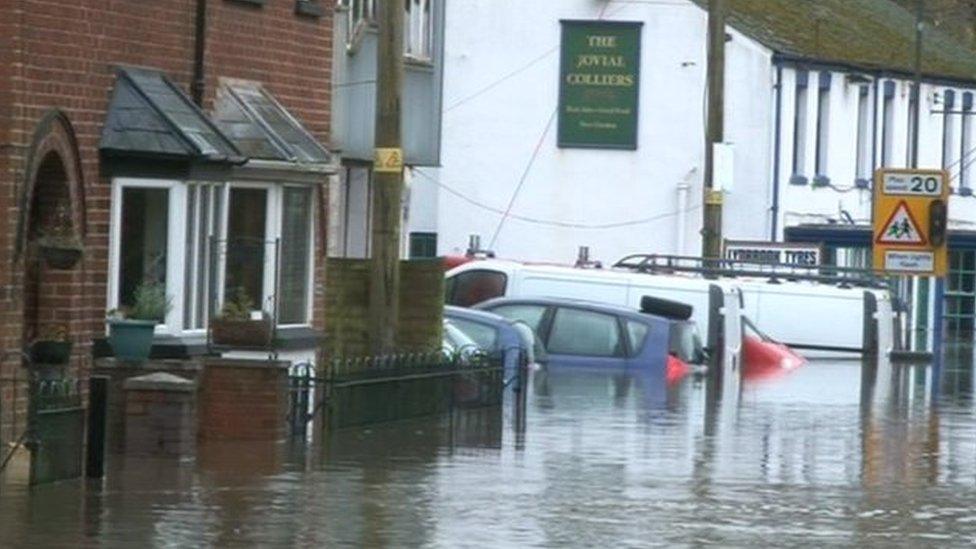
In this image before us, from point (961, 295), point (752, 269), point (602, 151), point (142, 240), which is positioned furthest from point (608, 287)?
point (961, 295)

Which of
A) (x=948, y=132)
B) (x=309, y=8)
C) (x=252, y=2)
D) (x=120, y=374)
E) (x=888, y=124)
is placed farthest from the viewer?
(x=948, y=132)

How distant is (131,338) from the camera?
71.6ft

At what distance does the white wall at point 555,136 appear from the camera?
5375cm

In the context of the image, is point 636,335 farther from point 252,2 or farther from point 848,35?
point 848,35

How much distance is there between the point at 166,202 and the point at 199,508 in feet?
21.4

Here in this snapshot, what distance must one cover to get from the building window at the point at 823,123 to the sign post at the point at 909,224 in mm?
21489

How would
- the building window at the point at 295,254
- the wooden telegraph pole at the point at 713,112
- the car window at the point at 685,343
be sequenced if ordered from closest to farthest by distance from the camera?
the building window at the point at 295,254 → the car window at the point at 685,343 → the wooden telegraph pole at the point at 713,112

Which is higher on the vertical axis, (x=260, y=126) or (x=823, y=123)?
(x=823, y=123)

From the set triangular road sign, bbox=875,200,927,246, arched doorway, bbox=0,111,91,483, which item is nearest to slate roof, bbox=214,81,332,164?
arched doorway, bbox=0,111,91,483

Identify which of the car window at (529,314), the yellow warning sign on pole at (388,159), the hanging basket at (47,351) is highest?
the yellow warning sign on pole at (388,159)

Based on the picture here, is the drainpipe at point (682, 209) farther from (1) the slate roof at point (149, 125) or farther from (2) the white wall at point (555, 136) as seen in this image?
(1) the slate roof at point (149, 125)

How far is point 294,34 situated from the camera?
26219mm

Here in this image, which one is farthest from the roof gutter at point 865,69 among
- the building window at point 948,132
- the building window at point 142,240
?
the building window at point 142,240

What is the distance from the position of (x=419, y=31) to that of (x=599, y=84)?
73.0 ft
